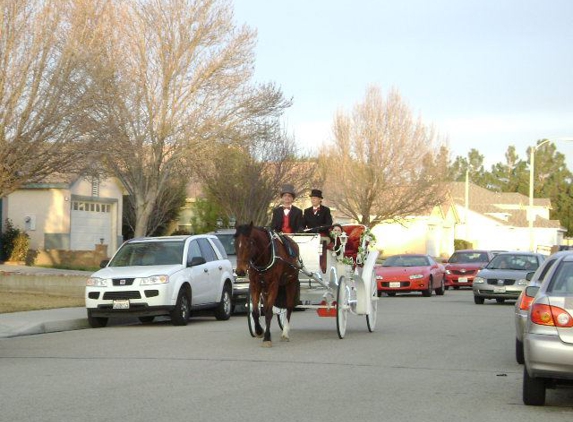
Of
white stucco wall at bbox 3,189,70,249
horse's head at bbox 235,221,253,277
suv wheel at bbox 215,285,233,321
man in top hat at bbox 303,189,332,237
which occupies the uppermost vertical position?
white stucco wall at bbox 3,189,70,249

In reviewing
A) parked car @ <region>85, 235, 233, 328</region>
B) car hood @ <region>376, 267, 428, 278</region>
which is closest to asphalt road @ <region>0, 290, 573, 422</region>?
parked car @ <region>85, 235, 233, 328</region>

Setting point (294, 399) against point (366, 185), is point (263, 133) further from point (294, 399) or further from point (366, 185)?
point (294, 399)

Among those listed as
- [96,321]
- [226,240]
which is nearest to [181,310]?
[96,321]

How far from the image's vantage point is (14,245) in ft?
133

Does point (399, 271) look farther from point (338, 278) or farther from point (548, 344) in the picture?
point (548, 344)

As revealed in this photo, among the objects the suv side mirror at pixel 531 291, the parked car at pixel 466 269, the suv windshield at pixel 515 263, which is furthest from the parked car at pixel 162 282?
the parked car at pixel 466 269

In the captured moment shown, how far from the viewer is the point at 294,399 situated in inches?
409

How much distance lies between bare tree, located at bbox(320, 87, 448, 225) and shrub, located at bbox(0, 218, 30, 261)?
18.7 meters

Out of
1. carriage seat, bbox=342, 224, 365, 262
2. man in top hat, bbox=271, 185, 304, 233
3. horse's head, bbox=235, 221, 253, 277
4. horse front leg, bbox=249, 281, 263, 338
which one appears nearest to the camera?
horse's head, bbox=235, 221, 253, 277

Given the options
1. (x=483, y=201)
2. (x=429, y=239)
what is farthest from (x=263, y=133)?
(x=483, y=201)

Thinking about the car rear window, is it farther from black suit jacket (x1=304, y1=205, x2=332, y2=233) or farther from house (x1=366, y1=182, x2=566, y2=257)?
house (x1=366, y1=182, x2=566, y2=257)

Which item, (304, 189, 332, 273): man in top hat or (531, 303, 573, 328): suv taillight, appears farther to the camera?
(304, 189, 332, 273): man in top hat

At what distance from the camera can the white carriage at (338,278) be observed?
16.8 m

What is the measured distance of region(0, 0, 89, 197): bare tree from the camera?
2386 cm
